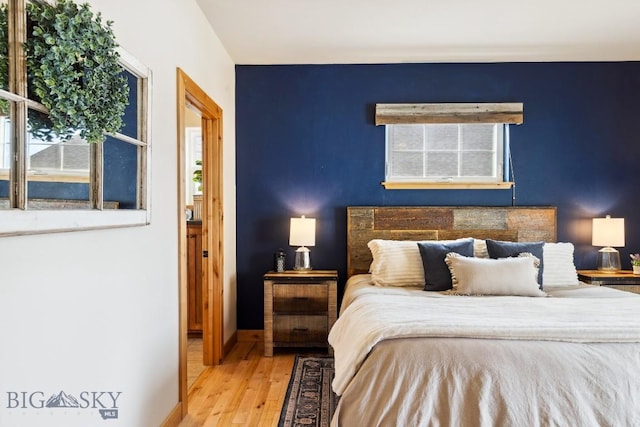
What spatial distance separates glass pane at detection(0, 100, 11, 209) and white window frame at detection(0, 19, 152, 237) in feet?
0.08

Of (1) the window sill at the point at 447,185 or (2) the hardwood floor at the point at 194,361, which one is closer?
(2) the hardwood floor at the point at 194,361

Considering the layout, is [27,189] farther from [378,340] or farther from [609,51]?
[609,51]

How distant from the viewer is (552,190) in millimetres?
4078

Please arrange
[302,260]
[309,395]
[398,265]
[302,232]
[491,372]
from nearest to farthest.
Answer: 1. [491,372]
2. [309,395]
3. [398,265]
4. [302,232]
5. [302,260]

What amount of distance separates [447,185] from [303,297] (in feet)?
5.36

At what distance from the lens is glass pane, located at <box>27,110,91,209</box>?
125cm

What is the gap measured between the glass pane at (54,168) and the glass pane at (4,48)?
109 mm

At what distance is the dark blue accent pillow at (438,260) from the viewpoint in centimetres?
324

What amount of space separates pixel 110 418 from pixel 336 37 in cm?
296

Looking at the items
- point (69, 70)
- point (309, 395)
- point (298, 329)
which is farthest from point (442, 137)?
point (69, 70)

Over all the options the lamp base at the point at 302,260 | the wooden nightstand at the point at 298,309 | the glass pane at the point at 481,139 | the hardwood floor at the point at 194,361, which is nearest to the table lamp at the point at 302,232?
the lamp base at the point at 302,260

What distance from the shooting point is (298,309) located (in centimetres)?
372

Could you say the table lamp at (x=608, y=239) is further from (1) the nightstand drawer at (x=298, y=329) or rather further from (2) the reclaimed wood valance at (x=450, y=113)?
(1) the nightstand drawer at (x=298, y=329)

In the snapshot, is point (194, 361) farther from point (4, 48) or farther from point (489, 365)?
point (4, 48)
